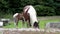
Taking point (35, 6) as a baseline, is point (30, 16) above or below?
above

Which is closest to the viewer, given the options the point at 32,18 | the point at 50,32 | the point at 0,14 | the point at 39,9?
the point at 50,32

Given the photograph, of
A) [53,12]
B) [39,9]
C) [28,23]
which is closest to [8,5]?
[39,9]

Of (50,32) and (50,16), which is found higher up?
(50,32)

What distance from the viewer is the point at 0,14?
1839 cm

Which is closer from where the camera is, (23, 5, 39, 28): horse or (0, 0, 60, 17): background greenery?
(23, 5, 39, 28): horse

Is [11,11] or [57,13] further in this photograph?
[57,13]

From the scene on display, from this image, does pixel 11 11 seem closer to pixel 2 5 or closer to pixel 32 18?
pixel 2 5

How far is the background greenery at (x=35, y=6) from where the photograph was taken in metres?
19.0

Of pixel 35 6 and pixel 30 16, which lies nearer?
pixel 30 16

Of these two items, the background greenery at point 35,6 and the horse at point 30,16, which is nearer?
the horse at point 30,16

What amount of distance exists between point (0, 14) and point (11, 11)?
106cm

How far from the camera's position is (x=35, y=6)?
19.8 m

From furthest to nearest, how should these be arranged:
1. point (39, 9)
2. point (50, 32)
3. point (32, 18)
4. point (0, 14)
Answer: point (39, 9)
point (0, 14)
point (32, 18)
point (50, 32)

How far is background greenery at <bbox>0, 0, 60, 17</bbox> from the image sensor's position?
62.3 ft
